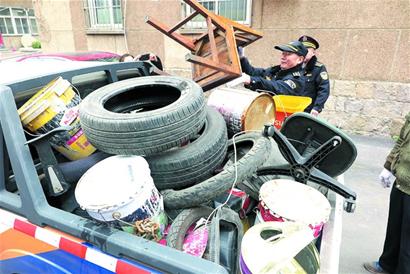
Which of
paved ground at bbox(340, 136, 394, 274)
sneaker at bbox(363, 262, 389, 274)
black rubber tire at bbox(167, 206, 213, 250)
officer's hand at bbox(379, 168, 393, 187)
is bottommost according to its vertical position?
paved ground at bbox(340, 136, 394, 274)

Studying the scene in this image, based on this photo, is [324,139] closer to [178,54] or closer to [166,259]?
[166,259]

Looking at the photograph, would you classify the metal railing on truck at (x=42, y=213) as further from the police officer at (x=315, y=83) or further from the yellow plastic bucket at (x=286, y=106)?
the police officer at (x=315, y=83)

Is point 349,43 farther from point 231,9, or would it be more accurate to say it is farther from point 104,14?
point 104,14

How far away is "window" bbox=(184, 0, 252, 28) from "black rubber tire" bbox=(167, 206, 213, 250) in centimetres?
565

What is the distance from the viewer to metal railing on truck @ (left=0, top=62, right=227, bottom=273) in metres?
1.22

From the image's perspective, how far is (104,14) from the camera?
28.2 feet

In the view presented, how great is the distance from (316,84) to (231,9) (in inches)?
135

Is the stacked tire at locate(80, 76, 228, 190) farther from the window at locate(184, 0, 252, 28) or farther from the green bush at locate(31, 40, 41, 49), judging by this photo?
the green bush at locate(31, 40, 41, 49)

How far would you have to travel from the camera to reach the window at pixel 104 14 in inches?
327

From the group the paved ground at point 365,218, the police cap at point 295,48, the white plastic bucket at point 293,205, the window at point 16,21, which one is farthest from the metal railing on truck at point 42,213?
the window at point 16,21

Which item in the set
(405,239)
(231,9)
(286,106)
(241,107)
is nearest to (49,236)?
(241,107)

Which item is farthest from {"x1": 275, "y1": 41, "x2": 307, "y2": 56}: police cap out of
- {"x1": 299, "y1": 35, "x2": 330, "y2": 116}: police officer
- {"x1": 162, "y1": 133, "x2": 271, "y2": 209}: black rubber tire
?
{"x1": 162, "y1": 133, "x2": 271, "y2": 209}: black rubber tire

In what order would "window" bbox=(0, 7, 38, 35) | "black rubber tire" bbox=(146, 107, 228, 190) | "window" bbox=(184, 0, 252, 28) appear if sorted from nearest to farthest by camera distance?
"black rubber tire" bbox=(146, 107, 228, 190) < "window" bbox=(184, 0, 252, 28) < "window" bbox=(0, 7, 38, 35)

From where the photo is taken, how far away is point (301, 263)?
1.24 metres
